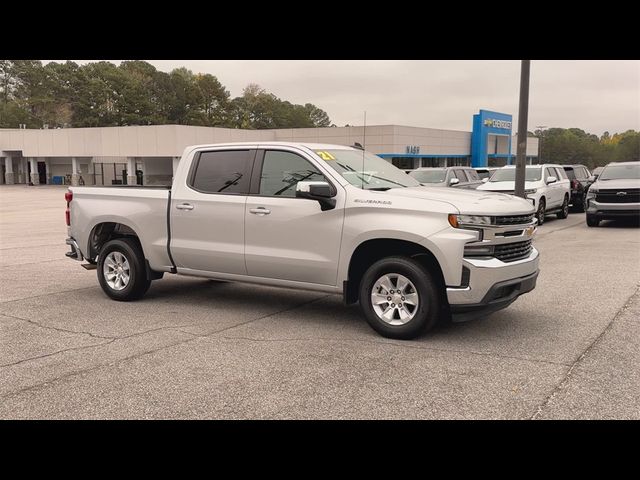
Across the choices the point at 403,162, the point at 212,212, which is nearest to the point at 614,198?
the point at 212,212

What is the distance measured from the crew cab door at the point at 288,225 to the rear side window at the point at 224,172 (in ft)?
0.54

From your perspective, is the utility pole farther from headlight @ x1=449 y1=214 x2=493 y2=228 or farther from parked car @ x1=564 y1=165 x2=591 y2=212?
parked car @ x1=564 y1=165 x2=591 y2=212

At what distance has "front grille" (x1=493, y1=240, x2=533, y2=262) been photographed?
5.84 metres

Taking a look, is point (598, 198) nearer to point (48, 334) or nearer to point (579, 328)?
point (579, 328)

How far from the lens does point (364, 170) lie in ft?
22.5

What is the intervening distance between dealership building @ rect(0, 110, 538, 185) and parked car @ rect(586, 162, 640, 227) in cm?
3338

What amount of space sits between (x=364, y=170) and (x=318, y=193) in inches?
38.6

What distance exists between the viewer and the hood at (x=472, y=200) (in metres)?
5.70

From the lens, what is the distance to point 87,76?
86125mm

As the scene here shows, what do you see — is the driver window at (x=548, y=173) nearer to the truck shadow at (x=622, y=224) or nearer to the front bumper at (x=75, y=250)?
the truck shadow at (x=622, y=224)

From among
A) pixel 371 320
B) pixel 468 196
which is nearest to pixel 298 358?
pixel 371 320

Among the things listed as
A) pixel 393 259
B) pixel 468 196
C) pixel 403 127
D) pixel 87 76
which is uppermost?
pixel 87 76

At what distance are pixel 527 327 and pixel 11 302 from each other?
6.37m

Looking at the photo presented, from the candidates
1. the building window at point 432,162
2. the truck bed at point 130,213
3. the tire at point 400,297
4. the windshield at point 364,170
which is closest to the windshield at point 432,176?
the windshield at point 364,170
